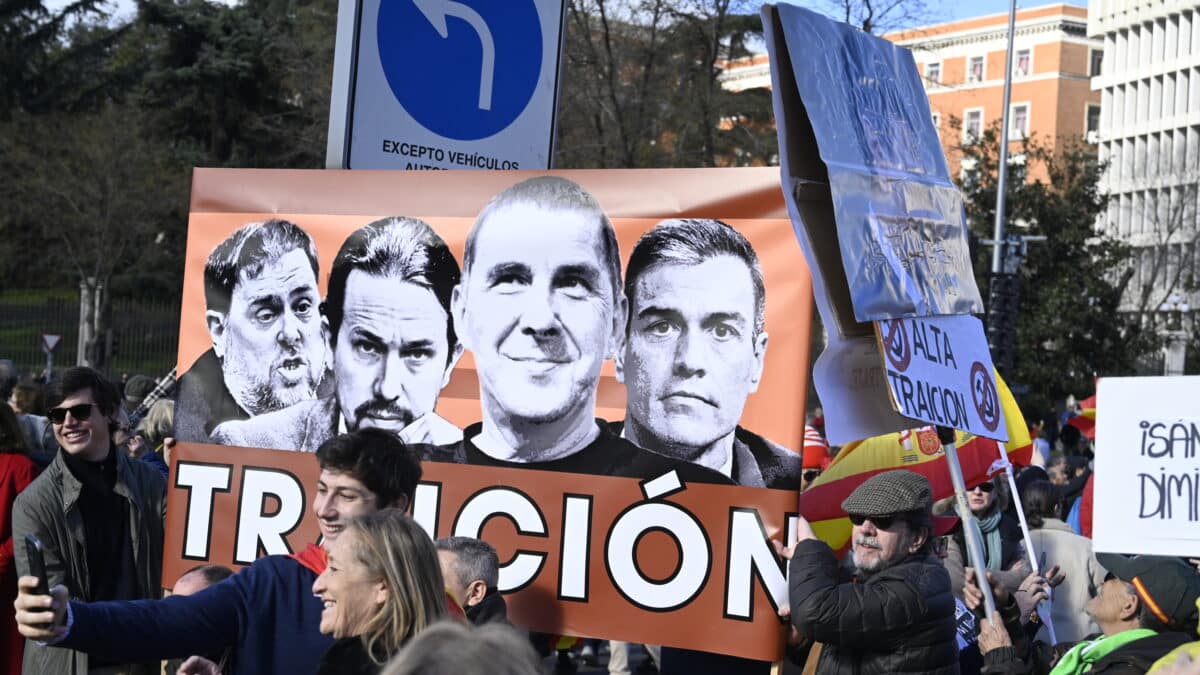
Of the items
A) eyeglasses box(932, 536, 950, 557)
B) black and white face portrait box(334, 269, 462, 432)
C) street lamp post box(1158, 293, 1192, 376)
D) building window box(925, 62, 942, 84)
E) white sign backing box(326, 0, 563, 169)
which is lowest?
eyeglasses box(932, 536, 950, 557)

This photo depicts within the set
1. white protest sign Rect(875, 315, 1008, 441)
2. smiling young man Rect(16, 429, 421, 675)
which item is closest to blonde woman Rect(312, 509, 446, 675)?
smiling young man Rect(16, 429, 421, 675)

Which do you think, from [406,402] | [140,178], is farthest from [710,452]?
[140,178]

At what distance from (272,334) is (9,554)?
135 cm

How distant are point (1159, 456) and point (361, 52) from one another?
9.41ft

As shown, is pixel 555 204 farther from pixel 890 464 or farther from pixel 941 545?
pixel 941 545

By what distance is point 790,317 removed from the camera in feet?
14.1

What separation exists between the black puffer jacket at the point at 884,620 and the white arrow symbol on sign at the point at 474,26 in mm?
2202

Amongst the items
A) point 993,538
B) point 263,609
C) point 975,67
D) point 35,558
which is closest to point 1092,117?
point 975,67

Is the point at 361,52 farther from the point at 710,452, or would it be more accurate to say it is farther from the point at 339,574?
the point at 339,574

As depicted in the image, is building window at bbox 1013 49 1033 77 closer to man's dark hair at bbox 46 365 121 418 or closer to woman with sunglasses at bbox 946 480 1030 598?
woman with sunglasses at bbox 946 480 1030 598

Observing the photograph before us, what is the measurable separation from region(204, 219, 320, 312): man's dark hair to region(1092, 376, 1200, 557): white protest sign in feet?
8.53

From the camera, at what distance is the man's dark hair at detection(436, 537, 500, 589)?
4555 mm

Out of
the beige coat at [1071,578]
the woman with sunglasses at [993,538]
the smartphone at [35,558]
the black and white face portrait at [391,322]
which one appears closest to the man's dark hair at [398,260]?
the black and white face portrait at [391,322]

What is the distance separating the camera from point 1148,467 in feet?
14.2
